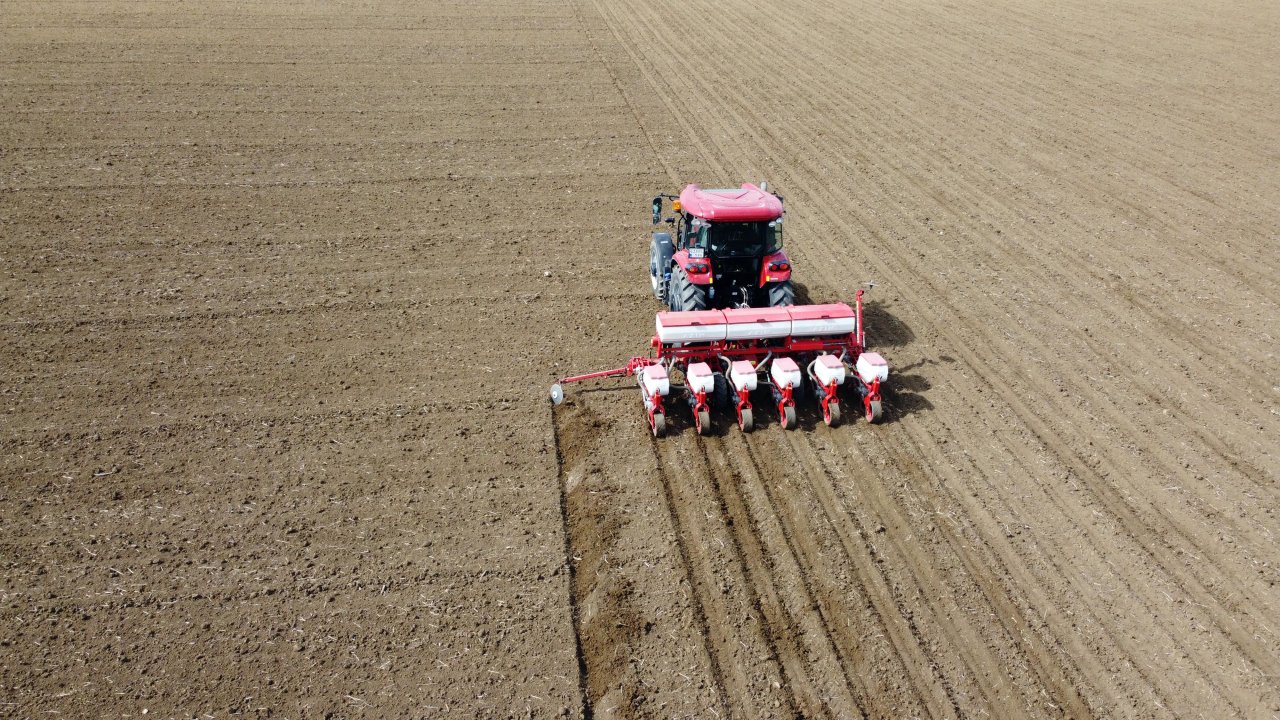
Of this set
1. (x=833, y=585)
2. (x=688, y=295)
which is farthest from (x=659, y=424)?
(x=833, y=585)

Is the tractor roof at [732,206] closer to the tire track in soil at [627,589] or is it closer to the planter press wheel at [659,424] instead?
the planter press wheel at [659,424]

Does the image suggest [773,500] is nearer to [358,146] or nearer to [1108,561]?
[1108,561]

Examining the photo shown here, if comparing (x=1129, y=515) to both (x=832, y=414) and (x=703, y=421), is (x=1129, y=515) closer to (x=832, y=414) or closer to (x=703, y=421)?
(x=832, y=414)

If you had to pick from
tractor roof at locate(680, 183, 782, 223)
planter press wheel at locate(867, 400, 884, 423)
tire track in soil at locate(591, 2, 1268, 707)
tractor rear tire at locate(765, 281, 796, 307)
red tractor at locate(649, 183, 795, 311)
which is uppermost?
tractor roof at locate(680, 183, 782, 223)

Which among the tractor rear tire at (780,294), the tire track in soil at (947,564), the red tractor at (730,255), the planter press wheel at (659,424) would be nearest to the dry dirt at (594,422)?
the tire track in soil at (947,564)

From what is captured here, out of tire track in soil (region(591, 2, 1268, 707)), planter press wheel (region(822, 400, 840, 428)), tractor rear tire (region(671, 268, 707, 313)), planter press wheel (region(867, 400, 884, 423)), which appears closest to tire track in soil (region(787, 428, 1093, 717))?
planter press wheel (region(867, 400, 884, 423))

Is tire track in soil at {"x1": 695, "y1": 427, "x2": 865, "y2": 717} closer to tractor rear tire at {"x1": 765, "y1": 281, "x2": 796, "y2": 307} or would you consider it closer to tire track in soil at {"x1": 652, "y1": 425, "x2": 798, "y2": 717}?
tire track in soil at {"x1": 652, "y1": 425, "x2": 798, "y2": 717}

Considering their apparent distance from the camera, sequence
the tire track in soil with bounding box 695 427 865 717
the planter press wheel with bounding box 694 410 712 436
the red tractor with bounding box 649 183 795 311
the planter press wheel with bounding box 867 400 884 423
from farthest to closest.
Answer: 1. the red tractor with bounding box 649 183 795 311
2. the planter press wheel with bounding box 867 400 884 423
3. the planter press wheel with bounding box 694 410 712 436
4. the tire track in soil with bounding box 695 427 865 717
